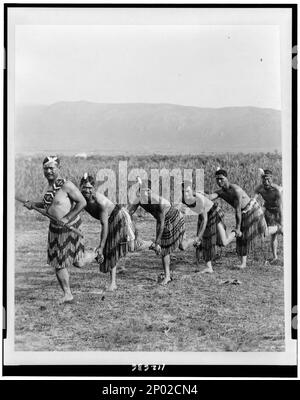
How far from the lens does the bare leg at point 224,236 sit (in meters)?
4.16

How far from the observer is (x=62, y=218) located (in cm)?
411

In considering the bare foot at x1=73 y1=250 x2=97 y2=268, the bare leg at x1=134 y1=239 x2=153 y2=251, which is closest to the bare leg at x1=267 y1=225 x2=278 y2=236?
the bare leg at x1=134 y1=239 x2=153 y2=251

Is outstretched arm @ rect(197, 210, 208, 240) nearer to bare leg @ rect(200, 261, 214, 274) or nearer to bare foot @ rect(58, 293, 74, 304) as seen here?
bare leg @ rect(200, 261, 214, 274)

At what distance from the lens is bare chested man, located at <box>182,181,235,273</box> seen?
412 cm

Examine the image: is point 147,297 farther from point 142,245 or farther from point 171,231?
point 171,231

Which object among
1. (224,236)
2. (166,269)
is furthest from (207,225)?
(166,269)

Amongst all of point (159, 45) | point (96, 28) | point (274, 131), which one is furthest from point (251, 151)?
point (96, 28)

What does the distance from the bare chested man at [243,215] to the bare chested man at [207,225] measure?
0.23 feet

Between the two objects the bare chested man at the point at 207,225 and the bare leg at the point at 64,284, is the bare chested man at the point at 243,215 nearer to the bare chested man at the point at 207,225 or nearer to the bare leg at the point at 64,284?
the bare chested man at the point at 207,225

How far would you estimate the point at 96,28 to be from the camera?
4.10 metres

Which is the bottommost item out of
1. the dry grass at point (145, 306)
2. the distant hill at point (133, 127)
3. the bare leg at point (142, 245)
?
the dry grass at point (145, 306)

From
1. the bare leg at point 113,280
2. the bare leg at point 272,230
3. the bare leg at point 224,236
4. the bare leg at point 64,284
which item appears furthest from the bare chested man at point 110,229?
the bare leg at point 272,230

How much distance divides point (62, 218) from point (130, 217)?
46 cm
